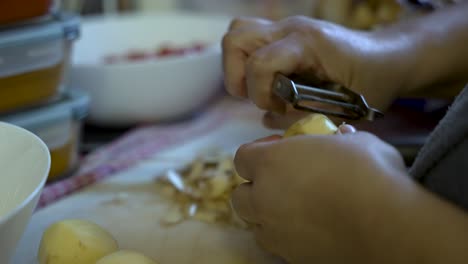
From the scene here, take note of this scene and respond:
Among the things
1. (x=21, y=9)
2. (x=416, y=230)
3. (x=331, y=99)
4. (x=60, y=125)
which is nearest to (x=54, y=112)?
(x=60, y=125)

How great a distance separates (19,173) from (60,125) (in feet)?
0.83

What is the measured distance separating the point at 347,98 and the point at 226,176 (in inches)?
7.6

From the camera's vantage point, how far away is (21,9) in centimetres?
62

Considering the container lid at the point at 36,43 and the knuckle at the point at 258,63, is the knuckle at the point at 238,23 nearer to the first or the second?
the knuckle at the point at 258,63

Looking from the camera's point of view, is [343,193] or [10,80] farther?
[10,80]

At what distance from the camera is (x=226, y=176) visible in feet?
2.05

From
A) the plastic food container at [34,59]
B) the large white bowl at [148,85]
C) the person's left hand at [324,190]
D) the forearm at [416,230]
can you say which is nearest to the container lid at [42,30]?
the plastic food container at [34,59]

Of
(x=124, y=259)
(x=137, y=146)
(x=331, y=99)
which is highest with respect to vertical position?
(x=331, y=99)

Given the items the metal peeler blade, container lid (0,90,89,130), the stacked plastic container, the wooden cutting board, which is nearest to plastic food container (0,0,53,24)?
the stacked plastic container

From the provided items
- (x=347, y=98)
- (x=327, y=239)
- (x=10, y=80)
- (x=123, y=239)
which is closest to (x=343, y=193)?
(x=327, y=239)

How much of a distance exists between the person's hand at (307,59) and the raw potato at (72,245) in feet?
0.65

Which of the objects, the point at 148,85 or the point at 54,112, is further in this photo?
the point at 148,85

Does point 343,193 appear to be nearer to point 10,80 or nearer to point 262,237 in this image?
point 262,237

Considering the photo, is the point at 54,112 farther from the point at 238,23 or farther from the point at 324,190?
the point at 324,190
